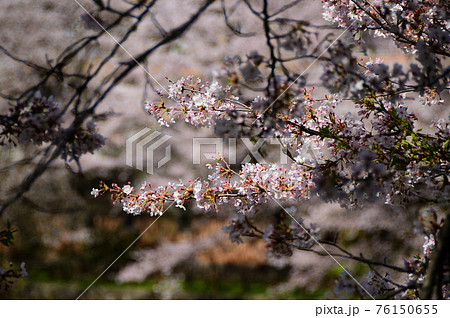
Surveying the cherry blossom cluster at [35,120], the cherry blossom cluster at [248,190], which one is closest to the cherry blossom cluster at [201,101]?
the cherry blossom cluster at [248,190]

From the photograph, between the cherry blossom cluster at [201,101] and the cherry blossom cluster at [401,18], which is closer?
the cherry blossom cluster at [401,18]

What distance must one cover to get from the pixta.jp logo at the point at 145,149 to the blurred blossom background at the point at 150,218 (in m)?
0.03

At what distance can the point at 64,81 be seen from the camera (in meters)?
1.89

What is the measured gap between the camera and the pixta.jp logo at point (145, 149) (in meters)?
1.79

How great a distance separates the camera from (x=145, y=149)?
71.7 inches

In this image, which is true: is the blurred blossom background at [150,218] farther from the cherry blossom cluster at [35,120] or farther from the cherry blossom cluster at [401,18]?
the cherry blossom cluster at [35,120]

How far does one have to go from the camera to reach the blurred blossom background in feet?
5.51

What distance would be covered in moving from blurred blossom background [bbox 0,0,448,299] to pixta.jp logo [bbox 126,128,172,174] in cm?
3

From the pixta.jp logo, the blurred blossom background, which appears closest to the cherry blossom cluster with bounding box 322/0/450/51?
the blurred blossom background

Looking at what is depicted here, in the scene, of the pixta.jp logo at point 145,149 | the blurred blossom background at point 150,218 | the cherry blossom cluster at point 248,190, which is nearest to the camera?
→ the cherry blossom cluster at point 248,190

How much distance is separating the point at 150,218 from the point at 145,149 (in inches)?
13.2

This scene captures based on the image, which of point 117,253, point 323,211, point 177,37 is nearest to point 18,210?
point 117,253

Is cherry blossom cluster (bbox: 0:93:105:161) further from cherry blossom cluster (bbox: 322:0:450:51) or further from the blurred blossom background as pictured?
cherry blossom cluster (bbox: 322:0:450:51)

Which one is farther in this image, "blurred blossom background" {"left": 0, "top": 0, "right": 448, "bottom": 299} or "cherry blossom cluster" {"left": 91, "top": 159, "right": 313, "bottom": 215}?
"blurred blossom background" {"left": 0, "top": 0, "right": 448, "bottom": 299}
